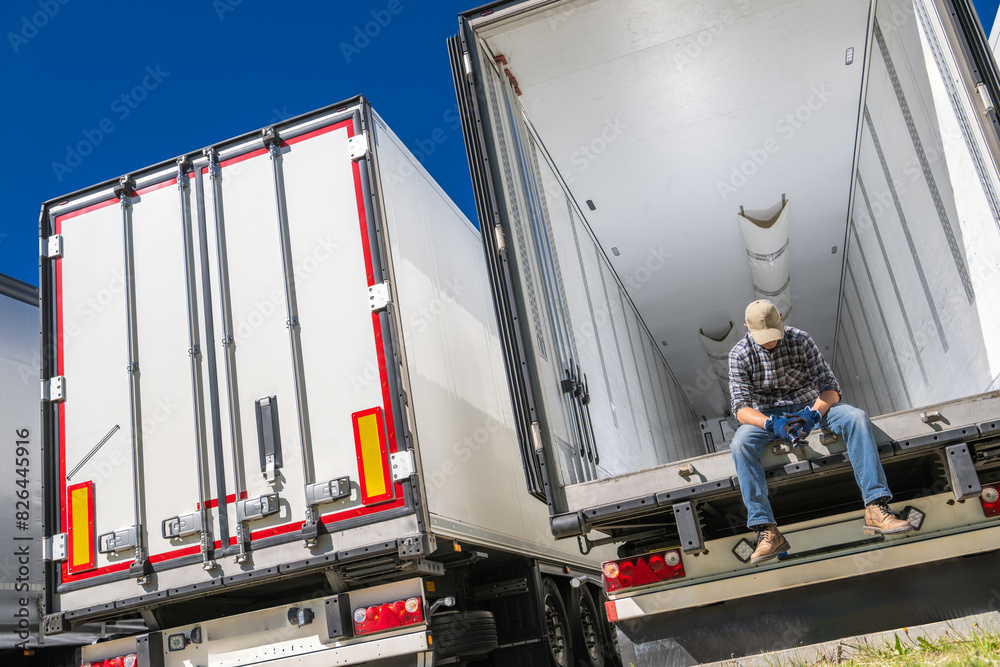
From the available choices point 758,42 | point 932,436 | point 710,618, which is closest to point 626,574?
point 710,618

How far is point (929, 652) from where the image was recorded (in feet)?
11.9

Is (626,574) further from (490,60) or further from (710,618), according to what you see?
(490,60)

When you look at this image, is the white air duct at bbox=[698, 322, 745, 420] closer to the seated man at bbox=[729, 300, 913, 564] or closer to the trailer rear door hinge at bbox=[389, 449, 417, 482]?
the seated man at bbox=[729, 300, 913, 564]

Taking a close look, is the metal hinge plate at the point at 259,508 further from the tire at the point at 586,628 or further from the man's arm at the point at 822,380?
the tire at the point at 586,628

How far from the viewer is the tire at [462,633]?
4.59 m

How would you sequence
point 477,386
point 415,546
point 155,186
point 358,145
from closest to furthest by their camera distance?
1. point 415,546
2. point 358,145
3. point 155,186
4. point 477,386

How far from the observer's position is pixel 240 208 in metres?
5.24

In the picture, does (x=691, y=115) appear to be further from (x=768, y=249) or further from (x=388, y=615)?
(x=388, y=615)

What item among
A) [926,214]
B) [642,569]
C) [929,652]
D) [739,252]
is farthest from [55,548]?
[739,252]

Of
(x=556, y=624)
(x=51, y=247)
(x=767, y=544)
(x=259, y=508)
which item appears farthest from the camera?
(x=556, y=624)

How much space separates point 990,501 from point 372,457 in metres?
3.09

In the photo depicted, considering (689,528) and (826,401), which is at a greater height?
(826,401)

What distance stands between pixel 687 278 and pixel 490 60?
5331 mm

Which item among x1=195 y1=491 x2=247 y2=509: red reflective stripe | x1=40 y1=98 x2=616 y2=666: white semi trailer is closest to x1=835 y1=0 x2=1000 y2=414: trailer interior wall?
x1=40 y1=98 x2=616 y2=666: white semi trailer
